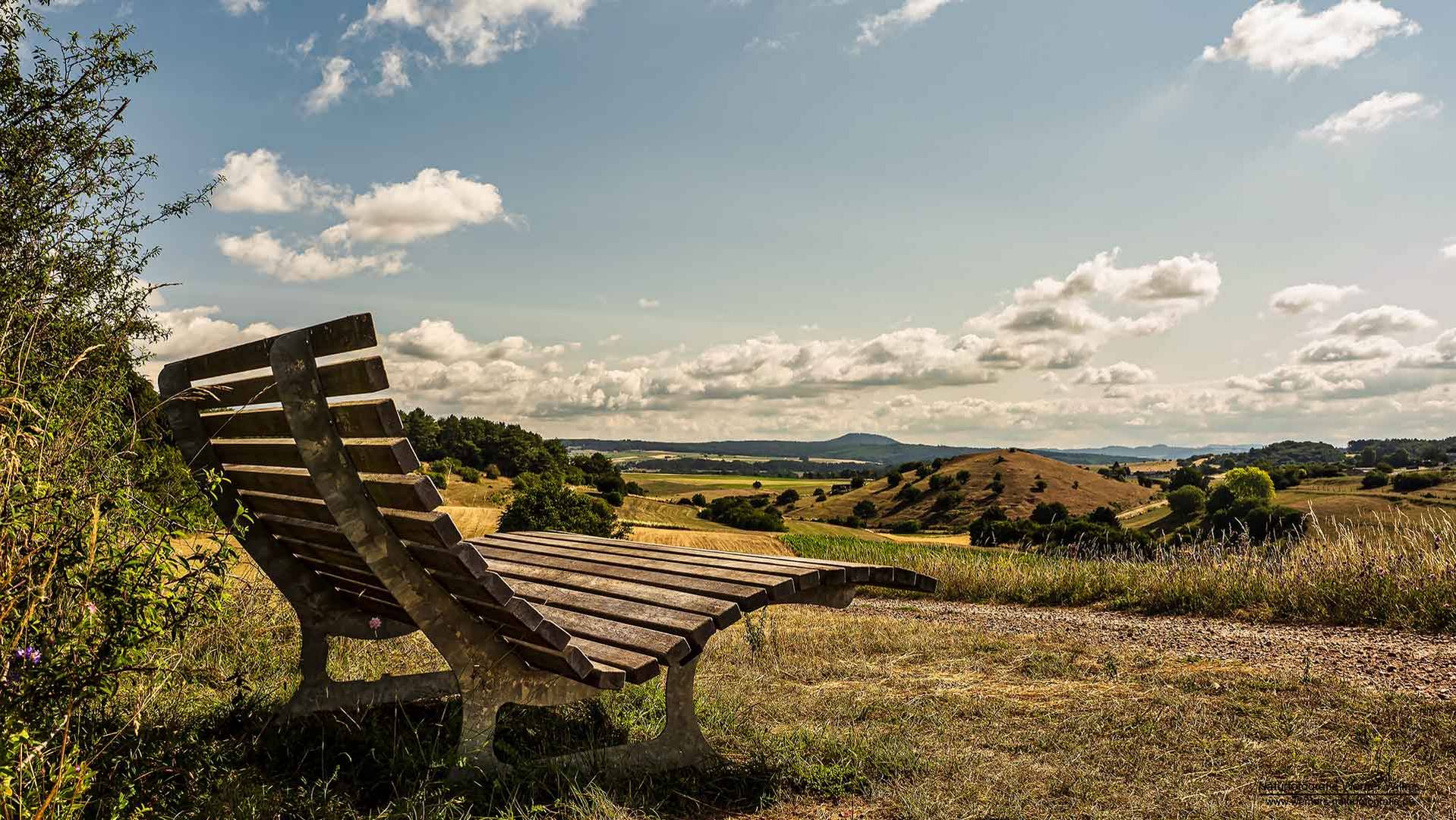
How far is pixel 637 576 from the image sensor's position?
410cm

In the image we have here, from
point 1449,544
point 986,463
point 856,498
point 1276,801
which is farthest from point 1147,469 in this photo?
point 1276,801

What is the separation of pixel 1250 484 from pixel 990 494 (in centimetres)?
2764

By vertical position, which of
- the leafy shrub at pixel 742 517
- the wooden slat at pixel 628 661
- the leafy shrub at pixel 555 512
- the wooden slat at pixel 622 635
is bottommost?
the leafy shrub at pixel 742 517

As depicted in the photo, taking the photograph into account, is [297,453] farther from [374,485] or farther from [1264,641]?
[1264,641]

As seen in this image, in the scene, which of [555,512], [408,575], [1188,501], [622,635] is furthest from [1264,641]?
[1188,501]

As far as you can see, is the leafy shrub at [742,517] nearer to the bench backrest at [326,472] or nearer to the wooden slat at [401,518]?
the bench backrest at [326,472]

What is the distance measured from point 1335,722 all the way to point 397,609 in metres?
4.93

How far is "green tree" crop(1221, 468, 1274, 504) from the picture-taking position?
5031cm

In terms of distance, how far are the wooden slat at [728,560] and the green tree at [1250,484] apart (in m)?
53.1

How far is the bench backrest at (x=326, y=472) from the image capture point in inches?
93.4

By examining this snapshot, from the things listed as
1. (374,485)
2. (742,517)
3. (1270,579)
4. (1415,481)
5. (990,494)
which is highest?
(374,485)

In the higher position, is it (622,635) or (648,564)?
(648,564)

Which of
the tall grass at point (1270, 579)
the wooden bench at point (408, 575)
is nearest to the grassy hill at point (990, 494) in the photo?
the tall grass at point (1270, 579)

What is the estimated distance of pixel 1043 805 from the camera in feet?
11.1
